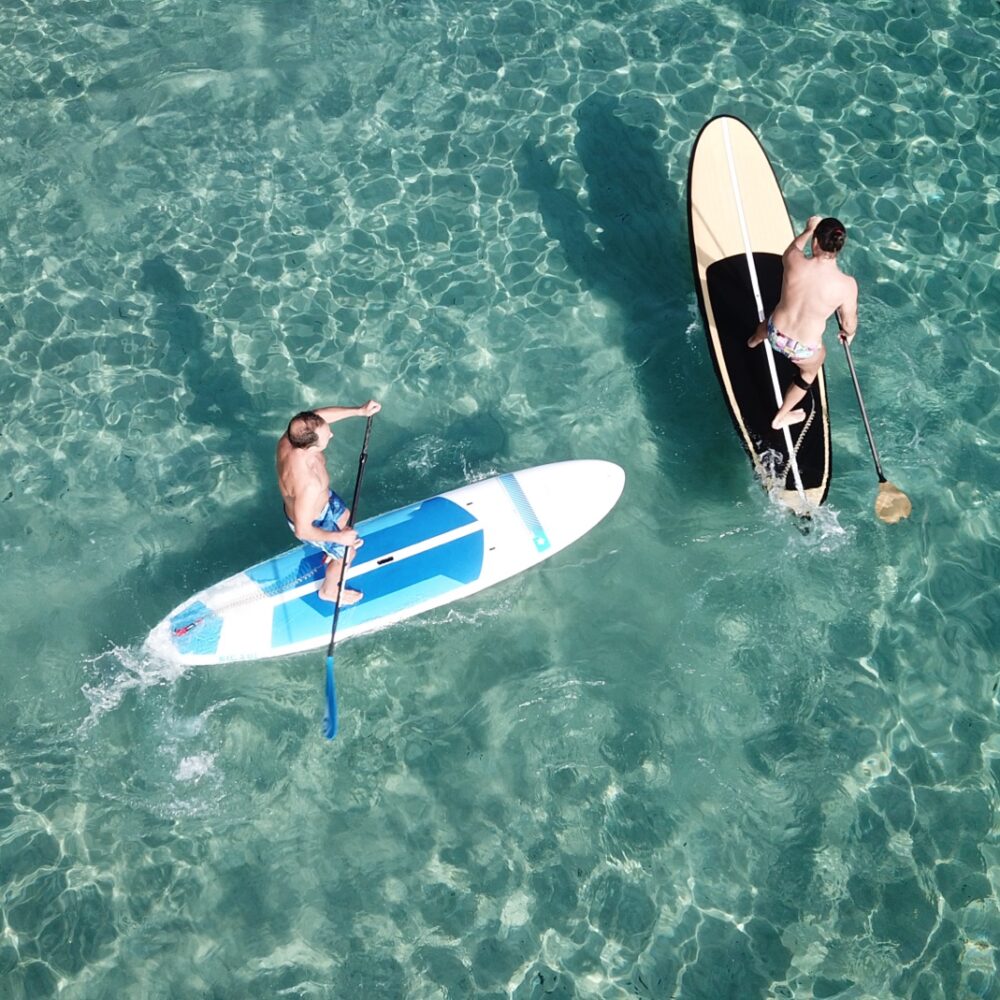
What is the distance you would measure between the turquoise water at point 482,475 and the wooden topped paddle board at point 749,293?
0.52 metres

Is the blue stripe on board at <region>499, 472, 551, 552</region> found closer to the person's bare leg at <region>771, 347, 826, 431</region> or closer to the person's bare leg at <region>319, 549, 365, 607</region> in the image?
the person's bare leg at <region>319, 549, 365, 607</region>

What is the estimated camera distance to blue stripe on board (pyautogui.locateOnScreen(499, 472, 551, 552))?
8.95 m

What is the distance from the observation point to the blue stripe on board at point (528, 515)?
895 cm

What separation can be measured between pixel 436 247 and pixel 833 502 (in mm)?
4655

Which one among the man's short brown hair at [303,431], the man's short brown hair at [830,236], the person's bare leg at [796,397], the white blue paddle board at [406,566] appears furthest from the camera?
the person's bare leg at [796,397]

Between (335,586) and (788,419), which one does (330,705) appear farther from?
(788,419)

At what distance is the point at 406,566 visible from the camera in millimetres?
8797

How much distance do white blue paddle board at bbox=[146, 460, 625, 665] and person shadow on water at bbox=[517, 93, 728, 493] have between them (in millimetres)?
1064

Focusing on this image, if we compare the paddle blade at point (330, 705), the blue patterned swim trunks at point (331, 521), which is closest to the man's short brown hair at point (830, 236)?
the blue patterned swim trunks at point (331, 521)

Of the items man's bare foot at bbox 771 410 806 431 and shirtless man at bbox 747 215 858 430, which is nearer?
shirtless man at bbox 747 215 858 430

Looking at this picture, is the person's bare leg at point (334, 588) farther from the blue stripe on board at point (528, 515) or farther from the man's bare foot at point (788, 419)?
the man's bare foot at point (788, 419)

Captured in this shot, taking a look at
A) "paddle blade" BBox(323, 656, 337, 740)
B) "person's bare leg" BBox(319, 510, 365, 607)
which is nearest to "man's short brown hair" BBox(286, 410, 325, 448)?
"person's bare leg" BBox(319, 510, 365, 607)

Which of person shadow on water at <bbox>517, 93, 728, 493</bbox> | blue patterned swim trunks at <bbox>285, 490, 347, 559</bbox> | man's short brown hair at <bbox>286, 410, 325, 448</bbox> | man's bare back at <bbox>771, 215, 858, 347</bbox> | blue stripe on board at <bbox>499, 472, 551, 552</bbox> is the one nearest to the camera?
man's short brown hair at <bbox>286, 410, 325, 448</bbox>

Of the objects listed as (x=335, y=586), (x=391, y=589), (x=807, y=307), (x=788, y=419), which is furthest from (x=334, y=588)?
(x=807, y=307)
